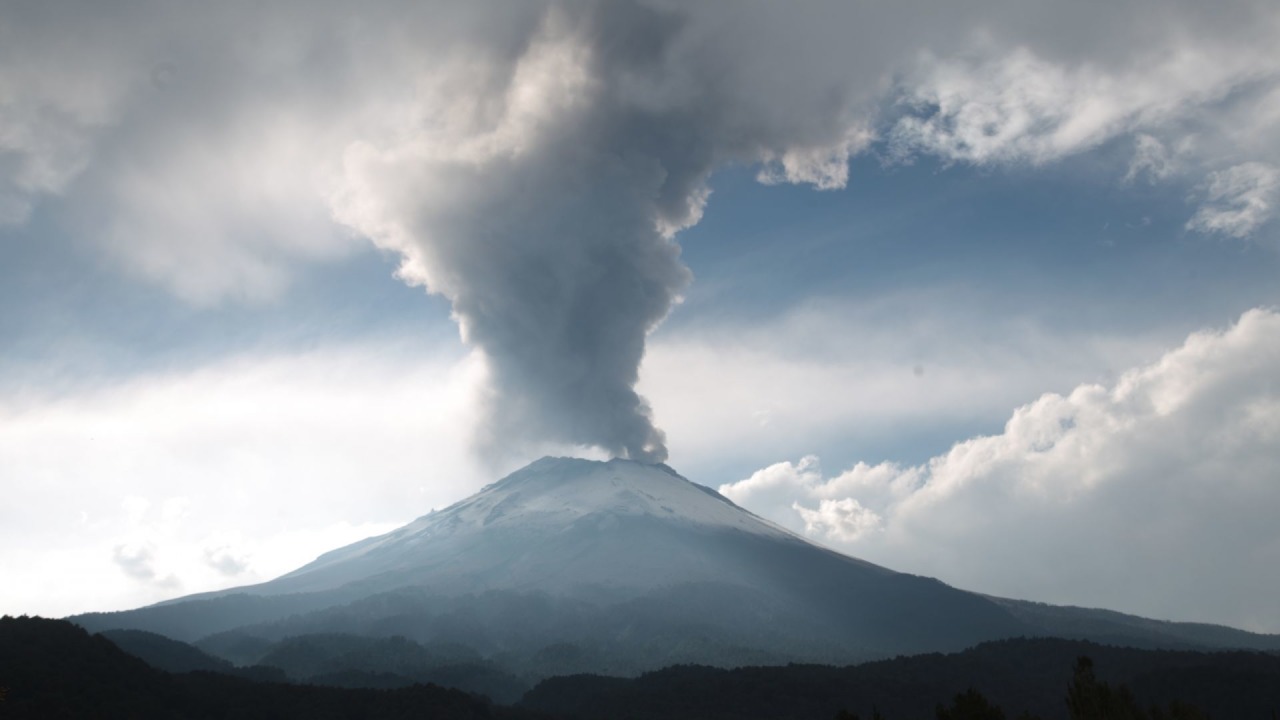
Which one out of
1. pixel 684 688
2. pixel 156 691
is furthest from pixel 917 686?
pixel 156 691

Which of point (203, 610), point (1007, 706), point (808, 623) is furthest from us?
point (203, 610)

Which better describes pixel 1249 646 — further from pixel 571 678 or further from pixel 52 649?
pixel 52 649

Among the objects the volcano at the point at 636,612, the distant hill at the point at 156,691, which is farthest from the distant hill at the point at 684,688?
the volcano at the point at 636,612

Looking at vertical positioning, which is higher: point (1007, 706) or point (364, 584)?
point (364, 584)

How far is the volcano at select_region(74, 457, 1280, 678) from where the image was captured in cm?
13700

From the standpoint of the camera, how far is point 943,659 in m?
101

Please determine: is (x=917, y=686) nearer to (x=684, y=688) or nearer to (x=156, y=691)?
(x=684, y=688)

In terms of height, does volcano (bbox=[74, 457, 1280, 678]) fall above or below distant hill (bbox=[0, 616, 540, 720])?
above

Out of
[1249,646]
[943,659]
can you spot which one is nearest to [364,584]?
[943,659]

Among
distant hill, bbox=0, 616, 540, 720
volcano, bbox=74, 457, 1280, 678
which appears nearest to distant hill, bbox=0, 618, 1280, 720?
distant hill, bbox=0, 616, 540, 720

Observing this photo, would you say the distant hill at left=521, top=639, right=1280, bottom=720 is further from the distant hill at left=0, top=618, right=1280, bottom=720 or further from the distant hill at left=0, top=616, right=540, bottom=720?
the distant hill at left=0, top=616, right=540, bottom=720

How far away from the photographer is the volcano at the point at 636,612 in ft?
449

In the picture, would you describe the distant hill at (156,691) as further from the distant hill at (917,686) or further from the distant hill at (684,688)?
the distant hill at (917,686)

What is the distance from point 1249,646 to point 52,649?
195258 millimetres
